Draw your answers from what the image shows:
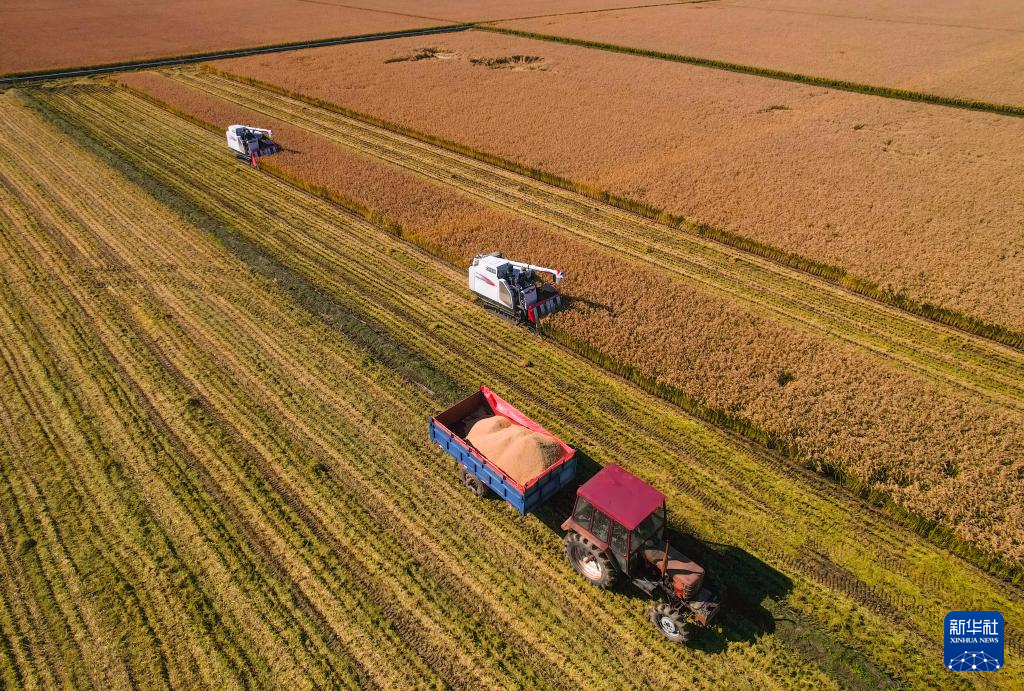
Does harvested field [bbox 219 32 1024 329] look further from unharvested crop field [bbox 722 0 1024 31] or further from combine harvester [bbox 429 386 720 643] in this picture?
unharvested crop field [bbox 722 0 1024 31]

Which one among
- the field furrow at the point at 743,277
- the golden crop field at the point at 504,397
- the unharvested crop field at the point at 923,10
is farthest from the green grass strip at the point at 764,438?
the unharvested crop field at the point at 923,10

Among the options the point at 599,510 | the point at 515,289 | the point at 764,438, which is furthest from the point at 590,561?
the point at 515,289

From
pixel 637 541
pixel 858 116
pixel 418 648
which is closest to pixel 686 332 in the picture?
pixel 637 541

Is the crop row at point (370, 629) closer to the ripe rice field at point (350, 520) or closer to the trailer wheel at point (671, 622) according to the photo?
the ripe rice field at point (350, 520)

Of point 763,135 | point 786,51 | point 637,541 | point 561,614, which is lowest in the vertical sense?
point 561,614

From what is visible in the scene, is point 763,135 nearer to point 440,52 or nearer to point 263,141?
point 263,141

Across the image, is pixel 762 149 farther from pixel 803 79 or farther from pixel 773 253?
pixel 803 79
